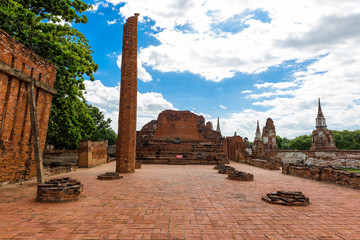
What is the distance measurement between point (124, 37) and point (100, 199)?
9.21 meters

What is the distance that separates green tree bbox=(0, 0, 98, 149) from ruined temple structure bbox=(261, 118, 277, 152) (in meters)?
31.3

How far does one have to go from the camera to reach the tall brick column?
1014 cm

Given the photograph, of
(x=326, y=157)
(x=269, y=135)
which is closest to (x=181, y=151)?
(x=326, y=157)

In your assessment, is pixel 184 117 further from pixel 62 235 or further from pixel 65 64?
pixel 62 235

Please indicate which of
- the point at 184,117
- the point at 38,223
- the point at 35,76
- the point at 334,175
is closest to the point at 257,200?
the point at 38,223

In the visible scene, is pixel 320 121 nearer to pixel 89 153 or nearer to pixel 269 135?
pixel 269 135

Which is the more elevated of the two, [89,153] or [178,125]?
[178,125]

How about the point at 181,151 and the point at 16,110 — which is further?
the point at 181,151

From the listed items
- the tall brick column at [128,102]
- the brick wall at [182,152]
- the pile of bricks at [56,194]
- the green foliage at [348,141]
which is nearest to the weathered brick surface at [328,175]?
the brick wall at [182,152]

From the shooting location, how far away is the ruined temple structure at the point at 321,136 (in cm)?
2419

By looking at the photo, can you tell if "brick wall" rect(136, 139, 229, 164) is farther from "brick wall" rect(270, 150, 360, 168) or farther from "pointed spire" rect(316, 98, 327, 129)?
"pointed spire" rect(316, 98, 327, 129)

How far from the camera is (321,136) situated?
24.8m

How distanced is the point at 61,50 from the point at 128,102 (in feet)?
12.6

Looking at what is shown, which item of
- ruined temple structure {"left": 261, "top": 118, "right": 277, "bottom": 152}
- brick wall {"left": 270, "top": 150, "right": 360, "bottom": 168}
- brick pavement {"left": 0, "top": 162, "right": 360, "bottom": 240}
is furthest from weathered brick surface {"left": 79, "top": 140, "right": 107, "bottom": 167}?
ruined temple structure {"left": 261, "top": 118, "right": 277, "bottom": 152}
